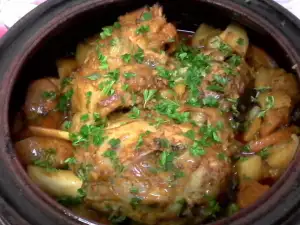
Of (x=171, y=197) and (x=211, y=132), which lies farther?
(x=211, y=132)

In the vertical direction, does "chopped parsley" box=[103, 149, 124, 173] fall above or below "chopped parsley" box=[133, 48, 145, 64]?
below

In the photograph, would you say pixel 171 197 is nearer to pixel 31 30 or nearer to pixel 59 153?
pixel 59 153

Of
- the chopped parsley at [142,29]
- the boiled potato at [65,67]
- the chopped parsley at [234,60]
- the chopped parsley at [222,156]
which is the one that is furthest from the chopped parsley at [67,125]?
the chopped parsley at [234,60]

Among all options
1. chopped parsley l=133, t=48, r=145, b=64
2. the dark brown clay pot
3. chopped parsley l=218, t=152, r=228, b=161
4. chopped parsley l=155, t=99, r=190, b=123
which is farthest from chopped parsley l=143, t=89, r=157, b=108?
the dark brown clay pot

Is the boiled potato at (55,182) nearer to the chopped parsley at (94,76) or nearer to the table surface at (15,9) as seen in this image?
the chopped parsley at (94,76)

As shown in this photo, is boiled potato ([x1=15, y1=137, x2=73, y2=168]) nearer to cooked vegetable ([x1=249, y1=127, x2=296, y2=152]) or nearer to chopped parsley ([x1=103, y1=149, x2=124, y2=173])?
chopped parsley ([x1=103, y1=149, x2=124, y2=173])

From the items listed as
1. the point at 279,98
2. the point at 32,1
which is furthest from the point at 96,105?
the point at 32,1
